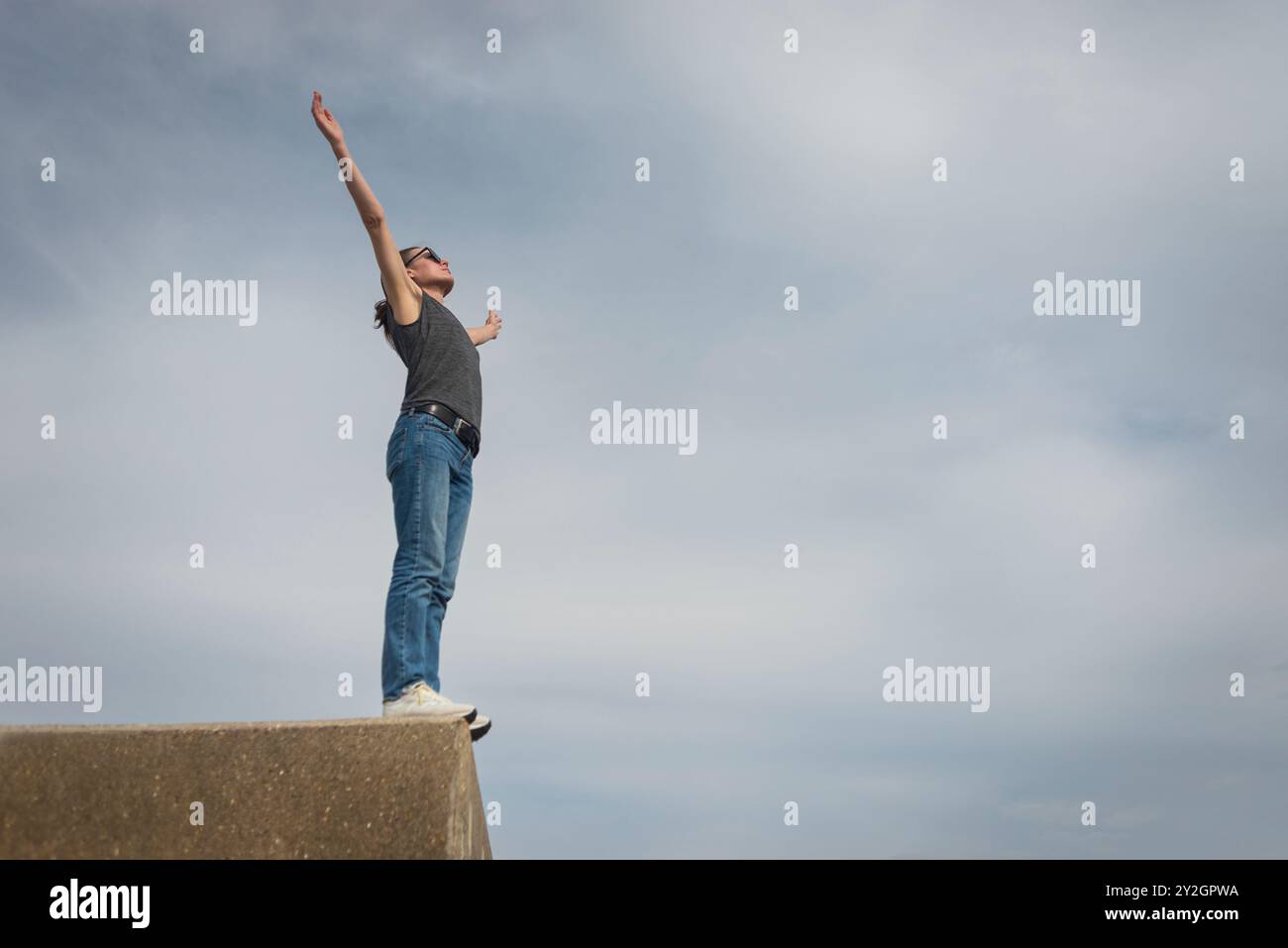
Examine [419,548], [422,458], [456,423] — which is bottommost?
[419,548]

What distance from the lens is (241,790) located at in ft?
16.3

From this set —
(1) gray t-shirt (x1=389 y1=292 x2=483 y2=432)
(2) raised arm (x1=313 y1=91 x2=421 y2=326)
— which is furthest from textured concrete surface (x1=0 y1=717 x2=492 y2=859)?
(2) raised arm (x1=313 y1=91 x2=421 y2=326)

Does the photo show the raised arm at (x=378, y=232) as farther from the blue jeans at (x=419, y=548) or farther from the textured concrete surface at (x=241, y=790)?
the textured concrete surface at (x=241, y=790)

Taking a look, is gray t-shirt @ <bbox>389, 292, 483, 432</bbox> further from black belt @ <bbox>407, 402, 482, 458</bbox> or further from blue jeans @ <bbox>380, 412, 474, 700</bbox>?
blue jeans @ <bbox>380, 412, 474, 700</bbox>

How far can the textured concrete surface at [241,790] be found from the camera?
4859 millimetres

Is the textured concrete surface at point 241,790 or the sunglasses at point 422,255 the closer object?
the textured concrete surface at point 241,790

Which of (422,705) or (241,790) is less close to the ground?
(422,705)

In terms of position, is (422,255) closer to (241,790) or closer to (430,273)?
(430,273)

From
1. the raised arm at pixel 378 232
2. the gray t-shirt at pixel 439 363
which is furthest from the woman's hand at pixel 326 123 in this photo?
the gray t-shirt at pixel 439 363

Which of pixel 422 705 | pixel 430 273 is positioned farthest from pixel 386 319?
pixel 422 705

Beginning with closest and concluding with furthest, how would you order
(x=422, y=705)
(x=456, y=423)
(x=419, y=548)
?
(x=422, y=705) → (x=419, y=548) → (x=456, y=423)

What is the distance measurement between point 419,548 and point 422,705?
0.81 m
